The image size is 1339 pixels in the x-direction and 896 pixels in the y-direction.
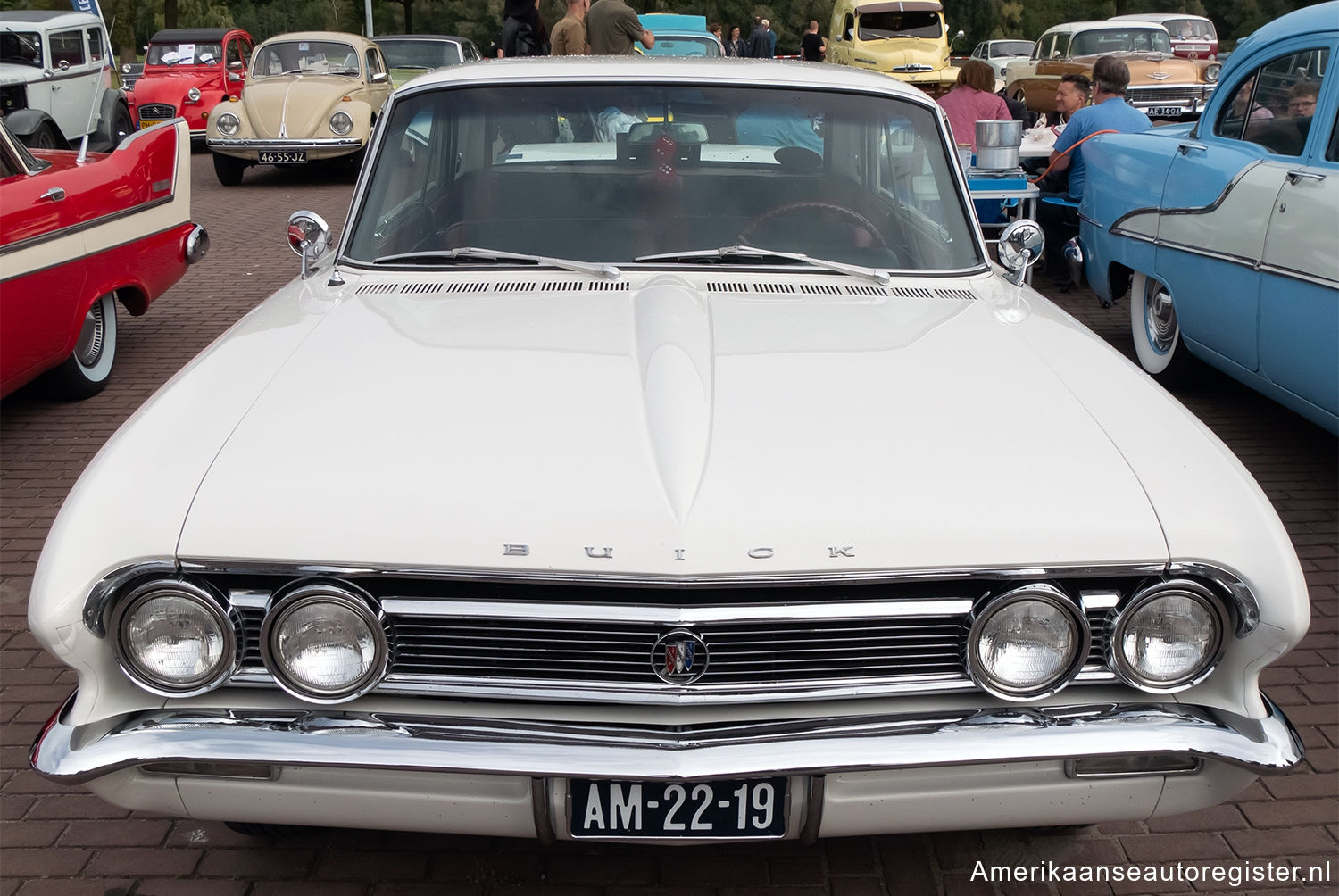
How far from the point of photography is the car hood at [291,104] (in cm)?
1307

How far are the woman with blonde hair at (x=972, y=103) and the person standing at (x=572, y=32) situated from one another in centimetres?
321

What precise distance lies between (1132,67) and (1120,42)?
1.83 metres

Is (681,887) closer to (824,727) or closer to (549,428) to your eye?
(824,727)

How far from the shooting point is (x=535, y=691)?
6.76 ft

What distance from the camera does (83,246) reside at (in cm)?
558

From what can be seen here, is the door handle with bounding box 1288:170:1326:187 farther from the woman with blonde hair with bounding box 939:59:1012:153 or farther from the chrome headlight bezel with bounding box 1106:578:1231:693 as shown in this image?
the woman with blonde hair with bounding box 939:59:1012:153

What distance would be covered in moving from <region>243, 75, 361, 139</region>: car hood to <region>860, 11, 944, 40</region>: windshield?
10823 mm

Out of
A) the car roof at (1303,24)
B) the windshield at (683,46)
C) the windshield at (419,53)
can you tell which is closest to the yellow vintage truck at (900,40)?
the windshield at (683,46)

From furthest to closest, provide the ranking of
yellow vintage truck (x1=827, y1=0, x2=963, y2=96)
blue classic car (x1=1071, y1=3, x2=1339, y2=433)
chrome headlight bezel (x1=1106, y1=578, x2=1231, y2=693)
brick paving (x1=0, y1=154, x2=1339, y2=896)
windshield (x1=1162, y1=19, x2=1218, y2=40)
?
windshield (x1=1162, y1=19, x2=1218, y2=40) → yellow vintage truck (x1=827, y1=0, x2=963, y2=96) → blue classic car (x1=1071, y1=3, x2=1339, y2=433) → brick paving (x1=0, y1=154, x2=1339, y2=896) → chrome headlight bezel (x1=1106, y1=578, x2=1231, y2=693)

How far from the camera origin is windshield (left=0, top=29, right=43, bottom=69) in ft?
43.2

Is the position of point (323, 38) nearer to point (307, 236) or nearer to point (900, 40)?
point (900, 40)

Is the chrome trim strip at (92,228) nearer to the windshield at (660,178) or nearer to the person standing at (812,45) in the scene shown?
the windshield at (660,178)

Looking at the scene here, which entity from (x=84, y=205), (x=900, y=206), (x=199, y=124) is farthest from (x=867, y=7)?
(x=900, y=206)

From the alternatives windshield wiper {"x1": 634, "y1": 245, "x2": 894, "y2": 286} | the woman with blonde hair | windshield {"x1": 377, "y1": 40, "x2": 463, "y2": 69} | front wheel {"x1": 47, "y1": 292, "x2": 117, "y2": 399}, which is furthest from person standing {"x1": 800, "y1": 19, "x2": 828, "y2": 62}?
windshield wiper {"x1": 634, "y1": 245, "x2": 894, "y2": 286}
